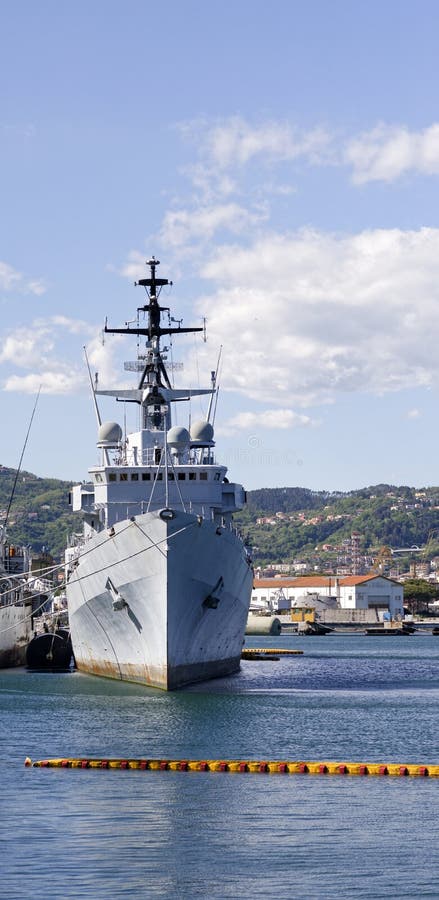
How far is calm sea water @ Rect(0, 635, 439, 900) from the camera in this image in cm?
2025

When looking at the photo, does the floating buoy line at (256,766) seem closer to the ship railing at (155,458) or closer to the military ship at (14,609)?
the ship railing at (155,458)

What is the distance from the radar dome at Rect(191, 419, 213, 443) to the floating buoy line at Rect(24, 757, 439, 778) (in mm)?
27627

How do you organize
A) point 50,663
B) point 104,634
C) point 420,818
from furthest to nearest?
1. point 50,663
2. point 104,634
3. point 420,818

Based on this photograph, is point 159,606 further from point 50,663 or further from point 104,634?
point 50,663

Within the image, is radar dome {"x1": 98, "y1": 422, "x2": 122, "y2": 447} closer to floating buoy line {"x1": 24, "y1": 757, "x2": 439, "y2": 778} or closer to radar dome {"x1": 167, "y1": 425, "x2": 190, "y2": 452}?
radar dome {"x1": 167, "y1": 425, "x2": 190, "y2": 452}

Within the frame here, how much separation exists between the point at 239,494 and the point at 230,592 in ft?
21.7

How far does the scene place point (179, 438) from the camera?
5344 centimetres

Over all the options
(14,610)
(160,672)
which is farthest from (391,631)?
(160,672)

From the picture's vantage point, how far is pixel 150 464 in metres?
55.1

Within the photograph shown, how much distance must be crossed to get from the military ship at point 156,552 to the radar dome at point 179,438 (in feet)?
0.16

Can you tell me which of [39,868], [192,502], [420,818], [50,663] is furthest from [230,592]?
[39,868]

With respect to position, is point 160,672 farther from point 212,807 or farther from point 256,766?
point 212,807

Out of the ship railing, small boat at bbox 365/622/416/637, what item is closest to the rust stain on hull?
the ship railing

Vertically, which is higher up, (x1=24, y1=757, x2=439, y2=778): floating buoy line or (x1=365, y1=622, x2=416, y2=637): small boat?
(x1=365, y1=622, x2=416, y2=637): small boat
